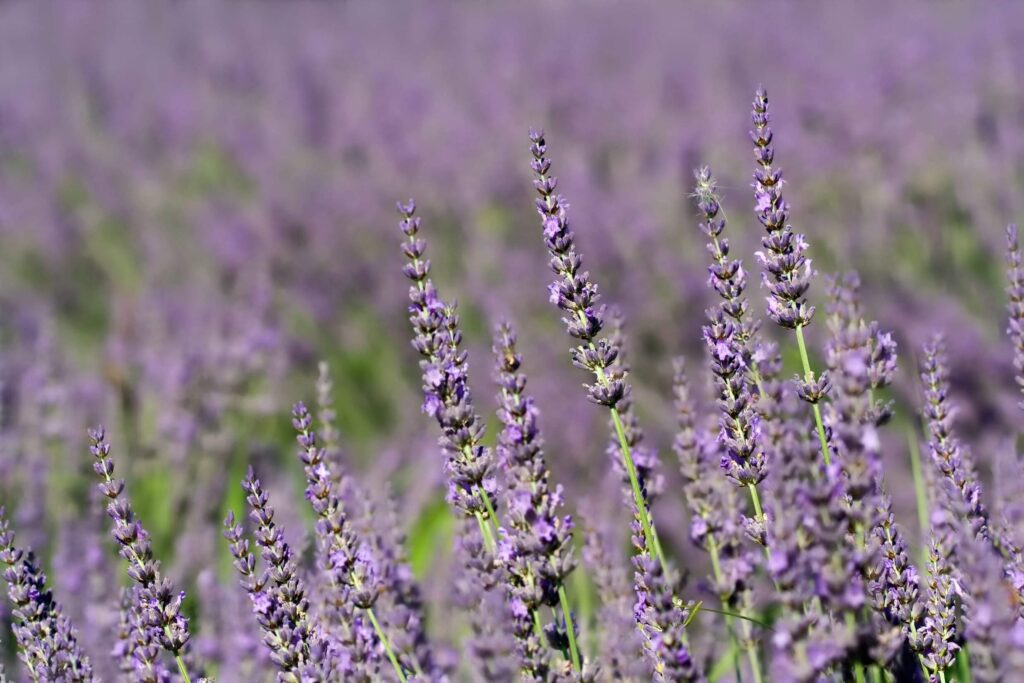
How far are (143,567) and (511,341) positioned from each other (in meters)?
0.56

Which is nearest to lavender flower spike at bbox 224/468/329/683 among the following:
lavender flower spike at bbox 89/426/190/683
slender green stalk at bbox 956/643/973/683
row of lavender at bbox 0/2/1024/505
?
lavender flower spike at bbox 89/426/190/683

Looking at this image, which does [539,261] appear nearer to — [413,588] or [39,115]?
[413,588]

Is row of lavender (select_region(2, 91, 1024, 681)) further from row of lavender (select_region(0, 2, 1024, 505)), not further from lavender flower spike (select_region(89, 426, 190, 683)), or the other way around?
row of lavender (select_region(0, 2, 1024, 505))

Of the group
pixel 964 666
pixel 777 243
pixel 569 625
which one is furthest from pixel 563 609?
pixel 964 666

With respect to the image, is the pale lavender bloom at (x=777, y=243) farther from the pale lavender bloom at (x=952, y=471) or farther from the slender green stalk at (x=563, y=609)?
the slender green stalk at (x=563, y=609)

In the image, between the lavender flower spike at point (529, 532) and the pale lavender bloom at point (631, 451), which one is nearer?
the lavender flower spike at point (529, 532)

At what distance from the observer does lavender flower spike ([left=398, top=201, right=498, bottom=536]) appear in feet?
5.01

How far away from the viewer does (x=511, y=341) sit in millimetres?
1594

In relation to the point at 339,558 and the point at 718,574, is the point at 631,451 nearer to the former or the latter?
the point at 718,574


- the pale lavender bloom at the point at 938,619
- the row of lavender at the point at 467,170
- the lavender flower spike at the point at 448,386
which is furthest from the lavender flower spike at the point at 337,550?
the row of lavender at the point at 467,170

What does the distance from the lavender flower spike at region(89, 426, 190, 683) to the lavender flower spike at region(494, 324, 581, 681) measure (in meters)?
0.43

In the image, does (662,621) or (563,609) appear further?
(563,609)

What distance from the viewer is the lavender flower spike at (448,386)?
153cm

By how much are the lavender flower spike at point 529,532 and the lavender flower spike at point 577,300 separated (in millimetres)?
96
